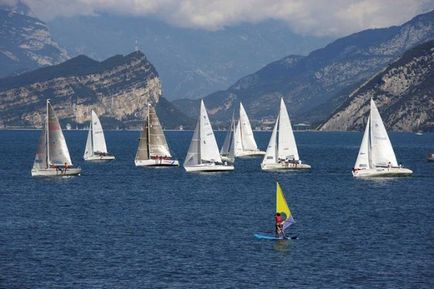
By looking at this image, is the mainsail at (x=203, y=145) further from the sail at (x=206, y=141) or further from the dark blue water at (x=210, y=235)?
the dark blue water at (x=210, y=235)

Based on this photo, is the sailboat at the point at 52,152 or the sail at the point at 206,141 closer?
the sailboat at the point at 52,152

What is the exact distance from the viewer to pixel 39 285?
7094 cm

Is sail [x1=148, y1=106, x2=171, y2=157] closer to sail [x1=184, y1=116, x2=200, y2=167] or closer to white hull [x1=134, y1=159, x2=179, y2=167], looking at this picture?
white hull [x1=134, y1=159, x2=179, y2=167]

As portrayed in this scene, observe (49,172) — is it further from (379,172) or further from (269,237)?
(269,237)

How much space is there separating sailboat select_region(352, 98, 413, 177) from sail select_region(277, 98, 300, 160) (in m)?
14.3

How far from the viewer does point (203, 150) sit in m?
166

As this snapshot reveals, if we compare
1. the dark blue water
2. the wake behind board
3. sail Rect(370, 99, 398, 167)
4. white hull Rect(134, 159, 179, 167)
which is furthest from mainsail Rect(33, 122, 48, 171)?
the wake behind board

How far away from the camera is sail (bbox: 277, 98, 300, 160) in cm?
16562

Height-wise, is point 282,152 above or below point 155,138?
below

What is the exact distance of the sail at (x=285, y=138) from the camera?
16562cm

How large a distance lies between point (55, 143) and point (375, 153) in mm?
49248

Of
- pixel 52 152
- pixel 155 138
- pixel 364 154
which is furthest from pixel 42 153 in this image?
pixel 364 154

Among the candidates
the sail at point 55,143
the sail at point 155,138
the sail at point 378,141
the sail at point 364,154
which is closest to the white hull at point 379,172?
the sail at point 364,154

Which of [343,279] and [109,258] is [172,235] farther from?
[343,279]
